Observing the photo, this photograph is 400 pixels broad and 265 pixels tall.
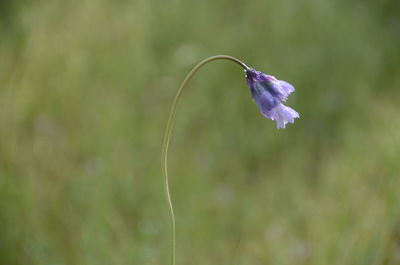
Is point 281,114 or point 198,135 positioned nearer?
point 281,114

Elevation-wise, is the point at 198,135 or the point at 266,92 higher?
the point at 266,92

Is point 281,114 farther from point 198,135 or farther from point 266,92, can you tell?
point 198,135

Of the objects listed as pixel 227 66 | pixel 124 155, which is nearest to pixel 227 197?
pixel 124 155

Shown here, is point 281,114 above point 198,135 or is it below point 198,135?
above

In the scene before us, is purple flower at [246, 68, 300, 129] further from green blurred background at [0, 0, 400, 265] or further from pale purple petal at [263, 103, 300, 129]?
green blurred background at [0, 0, 400, 265]

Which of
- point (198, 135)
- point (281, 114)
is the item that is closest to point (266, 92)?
point (281, 114)

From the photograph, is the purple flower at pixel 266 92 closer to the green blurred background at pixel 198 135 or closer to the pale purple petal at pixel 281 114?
the pale purple petal at pixel 281 114

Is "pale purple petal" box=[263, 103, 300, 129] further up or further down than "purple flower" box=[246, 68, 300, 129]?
further down

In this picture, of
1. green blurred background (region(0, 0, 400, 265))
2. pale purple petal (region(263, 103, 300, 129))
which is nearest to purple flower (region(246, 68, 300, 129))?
pale purple petal (region(263, 103, 300, 129))

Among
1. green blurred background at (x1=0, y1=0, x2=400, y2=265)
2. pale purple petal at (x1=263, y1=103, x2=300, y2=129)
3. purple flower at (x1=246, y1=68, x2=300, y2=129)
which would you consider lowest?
green blurred background at (x1=0, y1=0, x2=400, y2=265)
